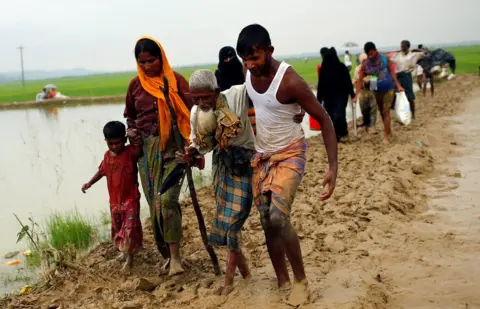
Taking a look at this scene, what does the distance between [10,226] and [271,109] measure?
4.56 metres

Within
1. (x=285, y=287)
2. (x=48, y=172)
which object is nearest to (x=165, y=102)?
(x=285, y=287)

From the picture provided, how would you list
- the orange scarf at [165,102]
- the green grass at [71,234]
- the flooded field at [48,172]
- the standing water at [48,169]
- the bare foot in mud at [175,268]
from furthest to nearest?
the standing water at [48,169] < the flooded field at [48,172] < the green grass at [71,234] < the bare foot in mud at [175,268] < the orange scarf at [165,102]

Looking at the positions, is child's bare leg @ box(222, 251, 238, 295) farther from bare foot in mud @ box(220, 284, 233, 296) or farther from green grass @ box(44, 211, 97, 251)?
green grass @ box(44, 211, 97, 251)

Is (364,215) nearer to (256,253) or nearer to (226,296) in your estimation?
(256,253)

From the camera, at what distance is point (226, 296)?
332cm

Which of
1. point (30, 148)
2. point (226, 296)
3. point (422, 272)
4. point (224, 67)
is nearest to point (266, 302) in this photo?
point (226, 296)

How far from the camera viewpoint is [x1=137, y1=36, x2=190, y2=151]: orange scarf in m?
3.64

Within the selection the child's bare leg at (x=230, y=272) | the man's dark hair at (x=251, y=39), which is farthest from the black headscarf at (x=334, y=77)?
the man's dark hair at (x=251, y=39)

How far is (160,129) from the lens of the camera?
144 inches

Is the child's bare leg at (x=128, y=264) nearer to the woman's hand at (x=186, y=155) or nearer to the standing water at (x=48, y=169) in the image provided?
the woman's hand at (x=186, y=155)

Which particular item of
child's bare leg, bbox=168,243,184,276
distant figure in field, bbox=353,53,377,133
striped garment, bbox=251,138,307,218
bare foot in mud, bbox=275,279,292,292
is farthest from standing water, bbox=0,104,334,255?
striped garment, bbox=251,138,307,218

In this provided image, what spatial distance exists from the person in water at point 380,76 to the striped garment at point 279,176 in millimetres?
5418

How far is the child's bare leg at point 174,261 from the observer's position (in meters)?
3.76

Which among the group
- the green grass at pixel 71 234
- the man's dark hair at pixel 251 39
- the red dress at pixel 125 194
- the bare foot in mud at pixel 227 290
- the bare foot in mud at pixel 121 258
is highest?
the man's dark hair at pixel 251 39
